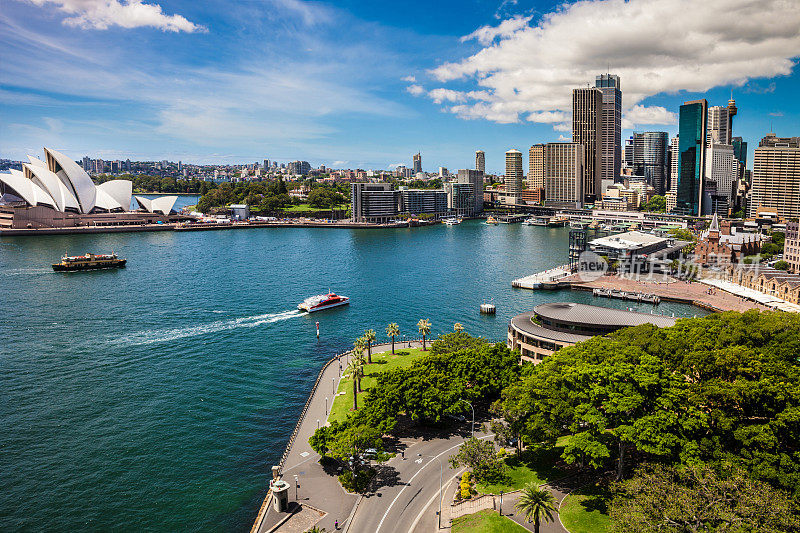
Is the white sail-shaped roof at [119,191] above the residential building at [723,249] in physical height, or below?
above

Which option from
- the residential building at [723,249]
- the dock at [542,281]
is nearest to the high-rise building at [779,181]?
the residential building at [723,249]

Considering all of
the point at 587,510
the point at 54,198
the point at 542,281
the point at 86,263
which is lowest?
the point at 587,510

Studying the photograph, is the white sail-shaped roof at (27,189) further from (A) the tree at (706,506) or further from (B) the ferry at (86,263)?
(A) the tree at (706,506)

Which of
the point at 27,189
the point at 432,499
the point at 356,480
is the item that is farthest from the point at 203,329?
the point at 27,189

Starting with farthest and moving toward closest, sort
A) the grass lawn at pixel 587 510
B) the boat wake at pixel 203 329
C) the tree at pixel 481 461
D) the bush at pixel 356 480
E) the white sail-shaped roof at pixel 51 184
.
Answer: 1. the white sail-shaped roof at pixel 51 184
2. the boat wake at pixel 203 329
3. the bush at pixel 356 480
4. the tree at pixel 481 461
5. the grass lawn at pixel 587 510

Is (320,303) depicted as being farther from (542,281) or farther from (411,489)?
(411,489)

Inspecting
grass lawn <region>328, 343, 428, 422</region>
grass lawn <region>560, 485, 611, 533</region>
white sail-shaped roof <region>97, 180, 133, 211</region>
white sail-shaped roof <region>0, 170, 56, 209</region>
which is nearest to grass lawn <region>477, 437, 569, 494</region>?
grass lawn <region>560, 485, 611, 533</region>

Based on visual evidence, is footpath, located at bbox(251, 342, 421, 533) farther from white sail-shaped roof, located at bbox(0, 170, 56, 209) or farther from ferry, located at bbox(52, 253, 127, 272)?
white sail-shaped roof, located at bbox(0, 170, 56, 209)
